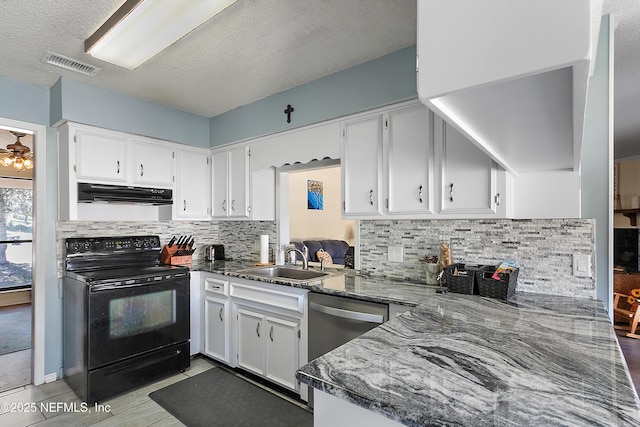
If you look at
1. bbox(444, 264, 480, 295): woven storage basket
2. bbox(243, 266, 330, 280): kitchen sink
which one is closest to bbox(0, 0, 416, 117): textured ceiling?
bbox(444, 264, 480, 295): woven storage basket

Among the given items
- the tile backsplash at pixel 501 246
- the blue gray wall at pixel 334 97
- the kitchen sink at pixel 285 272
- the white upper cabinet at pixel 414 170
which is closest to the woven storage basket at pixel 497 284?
the tile backsplash at pixel 501 246

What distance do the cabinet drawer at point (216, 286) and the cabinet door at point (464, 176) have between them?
75.7 inches

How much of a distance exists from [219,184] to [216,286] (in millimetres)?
1145

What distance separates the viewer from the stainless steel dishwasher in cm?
200

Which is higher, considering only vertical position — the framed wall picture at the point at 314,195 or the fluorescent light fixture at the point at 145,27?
the fluorescent light fixture at the point at 145,27

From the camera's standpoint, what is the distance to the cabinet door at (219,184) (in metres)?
3.59

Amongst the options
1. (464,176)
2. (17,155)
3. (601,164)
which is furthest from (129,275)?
(601,164)

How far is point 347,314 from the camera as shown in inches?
82.0

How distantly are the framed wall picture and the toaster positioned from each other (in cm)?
111

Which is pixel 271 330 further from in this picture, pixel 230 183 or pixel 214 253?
pixel 230 183

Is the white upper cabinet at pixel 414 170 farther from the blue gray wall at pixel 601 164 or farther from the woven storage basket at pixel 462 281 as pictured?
the blue gray wall at pixel 601 164

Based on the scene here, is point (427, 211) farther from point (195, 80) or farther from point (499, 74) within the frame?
point (195, 80)

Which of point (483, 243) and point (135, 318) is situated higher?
point (483, 243)

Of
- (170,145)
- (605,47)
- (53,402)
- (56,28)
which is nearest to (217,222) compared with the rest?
(170,145)
